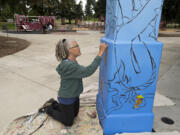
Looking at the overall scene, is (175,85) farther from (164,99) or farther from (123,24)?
(123,24)

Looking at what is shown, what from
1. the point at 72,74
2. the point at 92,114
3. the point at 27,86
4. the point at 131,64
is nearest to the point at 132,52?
the point at 131,64

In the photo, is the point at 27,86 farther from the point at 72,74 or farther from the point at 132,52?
the point at 132,52

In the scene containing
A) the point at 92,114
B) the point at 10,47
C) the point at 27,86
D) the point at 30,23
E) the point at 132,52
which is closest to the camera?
the point at 132,52

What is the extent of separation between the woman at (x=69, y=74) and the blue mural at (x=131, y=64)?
0.22 m

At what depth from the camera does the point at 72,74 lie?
182 cm

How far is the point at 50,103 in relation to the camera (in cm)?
244

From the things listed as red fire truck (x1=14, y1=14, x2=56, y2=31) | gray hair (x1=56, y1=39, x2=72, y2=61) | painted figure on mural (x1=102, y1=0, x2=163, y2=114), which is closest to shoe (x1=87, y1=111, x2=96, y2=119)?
painted figure on mural (x1=102, y1=0, x2=163, y2=114)

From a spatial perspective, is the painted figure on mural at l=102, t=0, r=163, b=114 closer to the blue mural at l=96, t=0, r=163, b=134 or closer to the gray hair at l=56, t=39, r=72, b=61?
the blue mural at l=96, t=0, r=163, b=134

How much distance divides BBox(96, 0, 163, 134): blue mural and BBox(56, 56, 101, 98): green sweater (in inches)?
8.4

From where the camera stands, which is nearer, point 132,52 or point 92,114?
point 132,52

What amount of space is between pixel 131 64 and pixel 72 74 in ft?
2.22

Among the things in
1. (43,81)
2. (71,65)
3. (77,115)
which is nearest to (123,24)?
(71,65)

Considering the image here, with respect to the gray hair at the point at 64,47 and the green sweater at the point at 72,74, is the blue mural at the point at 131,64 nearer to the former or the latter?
the green sweater at the point at 72,74

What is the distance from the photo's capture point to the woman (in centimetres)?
178
